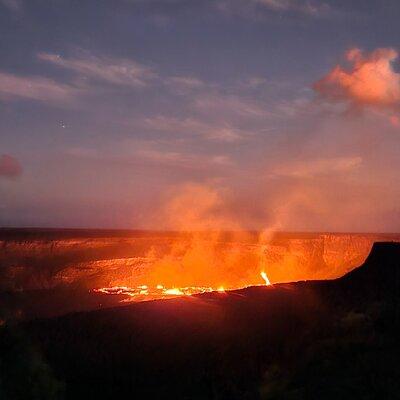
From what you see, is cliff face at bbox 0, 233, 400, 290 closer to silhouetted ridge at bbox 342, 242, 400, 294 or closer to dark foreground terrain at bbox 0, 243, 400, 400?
dark foreground terrain at bbox 0, 243, 400, 400

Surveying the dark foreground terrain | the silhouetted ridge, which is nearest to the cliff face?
the dark foreground terrain

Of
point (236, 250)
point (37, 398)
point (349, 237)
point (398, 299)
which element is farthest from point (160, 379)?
point (349, 237)

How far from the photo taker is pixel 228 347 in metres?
16.3

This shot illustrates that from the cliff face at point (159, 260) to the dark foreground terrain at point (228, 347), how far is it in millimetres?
49635

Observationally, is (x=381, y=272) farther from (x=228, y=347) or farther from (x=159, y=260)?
(x=159, y=260)

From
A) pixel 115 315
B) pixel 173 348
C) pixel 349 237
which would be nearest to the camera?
pixel 173 348

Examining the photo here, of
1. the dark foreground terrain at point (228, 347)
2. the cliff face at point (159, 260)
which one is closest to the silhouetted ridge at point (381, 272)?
the dark foreground terrain at point (228, 347)

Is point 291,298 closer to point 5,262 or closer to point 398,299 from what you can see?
point 398,299

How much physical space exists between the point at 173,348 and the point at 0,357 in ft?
18.0

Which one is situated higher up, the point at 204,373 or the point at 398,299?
the point at 398,299

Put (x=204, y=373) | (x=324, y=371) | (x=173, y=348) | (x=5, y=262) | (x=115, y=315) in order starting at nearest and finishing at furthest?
(x=324, y=371), (x=204, y=373), (x=173, y=348), (x=115, y=315), (x=5, y=262)

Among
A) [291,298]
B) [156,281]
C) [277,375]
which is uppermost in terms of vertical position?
[291,298]

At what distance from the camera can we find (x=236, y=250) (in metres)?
87.3

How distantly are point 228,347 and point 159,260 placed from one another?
6508 cm
